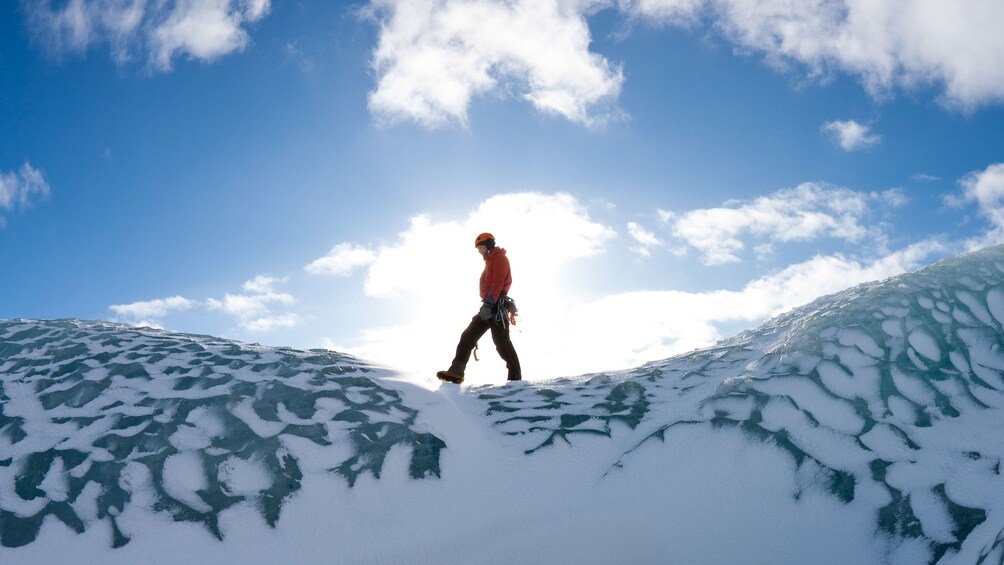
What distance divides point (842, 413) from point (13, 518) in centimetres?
577

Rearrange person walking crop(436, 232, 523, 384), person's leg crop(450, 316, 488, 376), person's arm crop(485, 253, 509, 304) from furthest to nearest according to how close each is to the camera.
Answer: person's arm crop(485, 253, 509, 304)
person walking crop(436, 232, 523, 384)
person's leg crop(450, 316, 488, 376)

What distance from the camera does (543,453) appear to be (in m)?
5.37

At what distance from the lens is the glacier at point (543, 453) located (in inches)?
171

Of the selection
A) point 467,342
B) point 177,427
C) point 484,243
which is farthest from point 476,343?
point 177,427

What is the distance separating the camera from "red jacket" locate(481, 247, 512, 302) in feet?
27.5

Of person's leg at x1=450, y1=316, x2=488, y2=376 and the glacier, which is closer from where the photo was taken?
the glacier

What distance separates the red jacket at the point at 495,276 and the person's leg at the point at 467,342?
0.32 m

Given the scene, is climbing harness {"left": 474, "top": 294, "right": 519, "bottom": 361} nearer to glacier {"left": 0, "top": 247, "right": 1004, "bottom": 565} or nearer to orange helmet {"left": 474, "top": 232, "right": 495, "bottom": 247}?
orange helmet {"left": 474, "top": 232, "right": 495, "bottom": 247}

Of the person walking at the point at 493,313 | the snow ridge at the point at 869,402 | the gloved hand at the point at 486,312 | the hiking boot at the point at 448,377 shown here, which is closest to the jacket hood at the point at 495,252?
the person walking at the point at 493,313

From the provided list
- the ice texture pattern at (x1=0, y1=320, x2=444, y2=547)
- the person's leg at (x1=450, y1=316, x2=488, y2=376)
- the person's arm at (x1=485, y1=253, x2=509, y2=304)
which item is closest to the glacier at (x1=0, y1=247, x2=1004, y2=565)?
the ice texture pattern at (x1=0, y1=320, x2=444, y2=547)

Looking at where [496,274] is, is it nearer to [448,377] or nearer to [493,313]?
[493,313]

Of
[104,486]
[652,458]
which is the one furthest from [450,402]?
[104,486]

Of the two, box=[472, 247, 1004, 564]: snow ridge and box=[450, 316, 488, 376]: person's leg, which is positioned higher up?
box=[450, 316, 488, 376]: person's leg

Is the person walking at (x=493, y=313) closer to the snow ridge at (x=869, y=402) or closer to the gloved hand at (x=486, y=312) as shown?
the gloved hand at (x=486, y=312)
